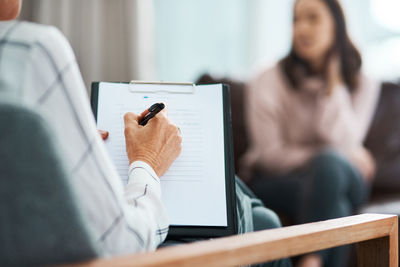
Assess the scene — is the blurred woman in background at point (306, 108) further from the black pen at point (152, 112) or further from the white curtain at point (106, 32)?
the black pen at point (152, 112)

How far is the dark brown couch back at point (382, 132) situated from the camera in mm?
2078

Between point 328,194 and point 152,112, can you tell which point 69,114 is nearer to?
point 152,112

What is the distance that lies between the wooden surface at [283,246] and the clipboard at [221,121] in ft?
0.59

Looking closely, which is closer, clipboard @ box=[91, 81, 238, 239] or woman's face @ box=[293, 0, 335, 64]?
clipboard @ box=[91, 81, 238, 239]

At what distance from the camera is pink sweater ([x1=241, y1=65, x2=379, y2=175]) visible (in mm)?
2105

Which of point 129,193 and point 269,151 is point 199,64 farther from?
point 129,193

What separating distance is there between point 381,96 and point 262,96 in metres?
0.55

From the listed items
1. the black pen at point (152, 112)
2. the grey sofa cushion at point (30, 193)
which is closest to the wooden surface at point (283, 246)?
the grey sofa cushion at point (30, 193)

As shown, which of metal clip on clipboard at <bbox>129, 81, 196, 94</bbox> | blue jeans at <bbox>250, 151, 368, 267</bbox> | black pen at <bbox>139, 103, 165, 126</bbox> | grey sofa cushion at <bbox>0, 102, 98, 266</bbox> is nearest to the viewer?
grey sofa cushion at <bbox>0, 102, 98, 266</bbox>

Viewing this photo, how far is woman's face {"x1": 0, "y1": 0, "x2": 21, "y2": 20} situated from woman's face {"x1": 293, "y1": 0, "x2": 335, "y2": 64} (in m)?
1.79

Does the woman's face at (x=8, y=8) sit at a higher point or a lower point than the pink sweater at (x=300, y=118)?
higher

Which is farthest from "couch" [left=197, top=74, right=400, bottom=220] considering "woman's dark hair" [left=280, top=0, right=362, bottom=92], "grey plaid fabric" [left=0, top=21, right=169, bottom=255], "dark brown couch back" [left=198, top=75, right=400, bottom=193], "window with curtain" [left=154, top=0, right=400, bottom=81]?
"grey plaid fabric" [left=0, top=21, right=169, bottom=255]

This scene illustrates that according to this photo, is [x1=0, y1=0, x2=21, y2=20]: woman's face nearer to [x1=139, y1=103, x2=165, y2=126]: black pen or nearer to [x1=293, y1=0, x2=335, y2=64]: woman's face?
[x1=139, y1=103, x2=165, y2=126]: black pen

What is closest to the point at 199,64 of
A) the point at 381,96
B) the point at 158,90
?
the point at 381,96
